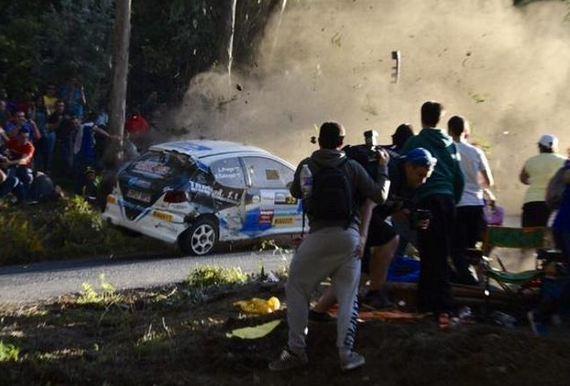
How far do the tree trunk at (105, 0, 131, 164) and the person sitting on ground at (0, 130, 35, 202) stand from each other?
224 centimetres

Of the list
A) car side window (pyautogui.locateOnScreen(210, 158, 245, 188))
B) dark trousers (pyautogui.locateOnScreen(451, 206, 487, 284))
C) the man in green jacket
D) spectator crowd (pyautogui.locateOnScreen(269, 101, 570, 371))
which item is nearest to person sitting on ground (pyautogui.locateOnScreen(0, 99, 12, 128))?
car side window (pyautogui.locateOnScreen(210, 158, 245, 188))

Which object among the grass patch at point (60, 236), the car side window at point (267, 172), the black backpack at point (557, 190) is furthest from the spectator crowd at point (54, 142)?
the black backpack at point (557, 190)

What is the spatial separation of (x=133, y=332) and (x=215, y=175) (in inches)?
227

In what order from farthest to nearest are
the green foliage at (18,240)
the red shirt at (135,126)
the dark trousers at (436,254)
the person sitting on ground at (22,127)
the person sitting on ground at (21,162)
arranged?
the red shirt at (135,126) < the person sitting on ground at (22,127) < the person sitting on ground at (21,162) < the green foliage at (18,240) < the dark trousers at (436,254)

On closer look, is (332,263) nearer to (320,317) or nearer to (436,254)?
(320,317)

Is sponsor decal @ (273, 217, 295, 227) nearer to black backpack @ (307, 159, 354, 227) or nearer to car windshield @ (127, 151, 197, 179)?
car windshield @ (127, 151, 197, 179)

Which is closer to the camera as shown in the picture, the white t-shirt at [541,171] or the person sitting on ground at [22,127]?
the white t-shirt at [541,171]

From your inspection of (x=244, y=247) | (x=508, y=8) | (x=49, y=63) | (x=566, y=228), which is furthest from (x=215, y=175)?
(x=508, y=8)

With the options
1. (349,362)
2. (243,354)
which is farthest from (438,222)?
(243,354)

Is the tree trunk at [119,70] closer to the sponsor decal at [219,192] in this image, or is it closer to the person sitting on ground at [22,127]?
the person sitting on ground at [22,127]

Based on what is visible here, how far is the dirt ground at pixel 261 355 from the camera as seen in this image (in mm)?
6191

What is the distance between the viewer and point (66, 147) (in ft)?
61.3

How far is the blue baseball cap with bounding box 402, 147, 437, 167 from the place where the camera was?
723 cm

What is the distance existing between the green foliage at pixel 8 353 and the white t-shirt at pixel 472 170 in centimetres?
450
